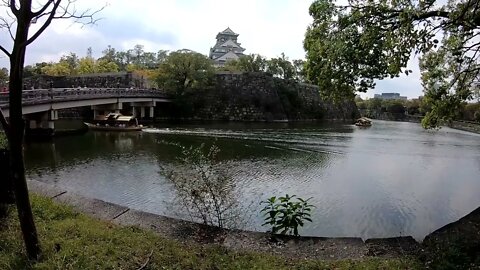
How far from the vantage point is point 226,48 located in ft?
313

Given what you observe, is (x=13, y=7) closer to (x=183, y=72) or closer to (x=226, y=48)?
(x=183, y=72)

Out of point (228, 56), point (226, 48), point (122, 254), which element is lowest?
point (122, 254)

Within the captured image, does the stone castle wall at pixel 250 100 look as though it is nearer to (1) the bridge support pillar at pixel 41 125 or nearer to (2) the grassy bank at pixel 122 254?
(1) the bridge support pillar at pixel 41 125

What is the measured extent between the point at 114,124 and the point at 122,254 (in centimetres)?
3062

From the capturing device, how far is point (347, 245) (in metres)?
5.76

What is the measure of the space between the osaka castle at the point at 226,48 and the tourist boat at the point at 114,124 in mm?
56149

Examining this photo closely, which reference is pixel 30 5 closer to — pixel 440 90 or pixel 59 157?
pixel 440 90

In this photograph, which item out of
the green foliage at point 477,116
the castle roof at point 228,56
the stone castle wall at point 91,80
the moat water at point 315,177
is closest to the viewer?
the moat water at point 315,177

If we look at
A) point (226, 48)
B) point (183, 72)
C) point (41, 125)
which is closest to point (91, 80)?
point (183, 72)

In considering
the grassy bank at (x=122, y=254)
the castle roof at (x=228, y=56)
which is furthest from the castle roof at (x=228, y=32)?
the grassy bank at (x=122, y=254)

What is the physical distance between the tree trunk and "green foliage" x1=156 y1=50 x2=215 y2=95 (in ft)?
154

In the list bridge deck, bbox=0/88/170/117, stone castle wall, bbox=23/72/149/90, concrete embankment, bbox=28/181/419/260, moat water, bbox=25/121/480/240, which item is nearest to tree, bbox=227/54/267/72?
stone castle wall, bbox=23/72/149/90

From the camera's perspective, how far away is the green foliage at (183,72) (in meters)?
50.1

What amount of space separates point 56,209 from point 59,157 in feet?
46.5
